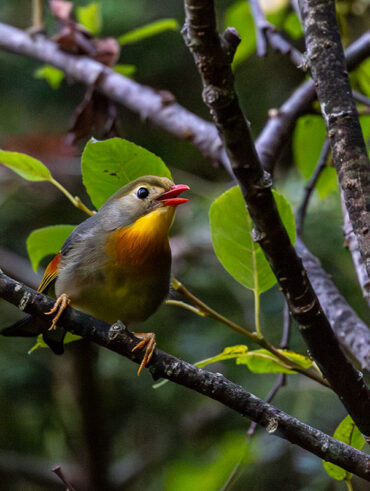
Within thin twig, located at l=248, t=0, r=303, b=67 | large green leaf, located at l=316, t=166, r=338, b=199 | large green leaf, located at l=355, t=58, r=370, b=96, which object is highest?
large green leaf, located at l=355, t=58, r=370, b=96

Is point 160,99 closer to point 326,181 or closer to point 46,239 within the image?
point 326,181

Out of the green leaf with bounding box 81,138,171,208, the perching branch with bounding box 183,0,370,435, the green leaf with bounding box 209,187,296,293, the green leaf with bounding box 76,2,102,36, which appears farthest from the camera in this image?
the green leaf with bounding box 76,2,102,36

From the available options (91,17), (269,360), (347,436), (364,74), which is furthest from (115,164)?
(91,17)

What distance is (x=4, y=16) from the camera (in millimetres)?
4145

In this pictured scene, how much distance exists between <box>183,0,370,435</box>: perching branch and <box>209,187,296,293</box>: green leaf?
288 millimetres

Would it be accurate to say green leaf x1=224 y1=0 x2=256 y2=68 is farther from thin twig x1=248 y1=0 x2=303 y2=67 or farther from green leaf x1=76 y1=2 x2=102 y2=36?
green leaf x1=76 y1=2 x2=102 y2=36

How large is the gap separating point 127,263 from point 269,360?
499 mm

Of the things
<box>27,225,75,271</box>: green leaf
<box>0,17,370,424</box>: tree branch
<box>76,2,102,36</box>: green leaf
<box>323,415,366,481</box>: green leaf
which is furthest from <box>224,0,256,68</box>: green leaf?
<box>323,415,366,481</box>: green leaf

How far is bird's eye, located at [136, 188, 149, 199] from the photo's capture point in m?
1.86

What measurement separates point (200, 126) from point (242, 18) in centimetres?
63

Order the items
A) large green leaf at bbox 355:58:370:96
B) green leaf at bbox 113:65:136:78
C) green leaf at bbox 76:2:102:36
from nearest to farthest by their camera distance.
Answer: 1. large green leaf at bbox 355:58:370:96
2. green leaf at bbox 76:2:102:36
3. green leaf at bbox 113:65:136:78

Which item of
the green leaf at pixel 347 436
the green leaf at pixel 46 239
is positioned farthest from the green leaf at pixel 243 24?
the green leaf at pixel 347 436

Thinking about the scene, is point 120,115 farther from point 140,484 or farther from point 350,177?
point 350,177

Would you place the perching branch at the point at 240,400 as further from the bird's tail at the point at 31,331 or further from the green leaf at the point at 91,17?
the green leaf at the point at 91,17
